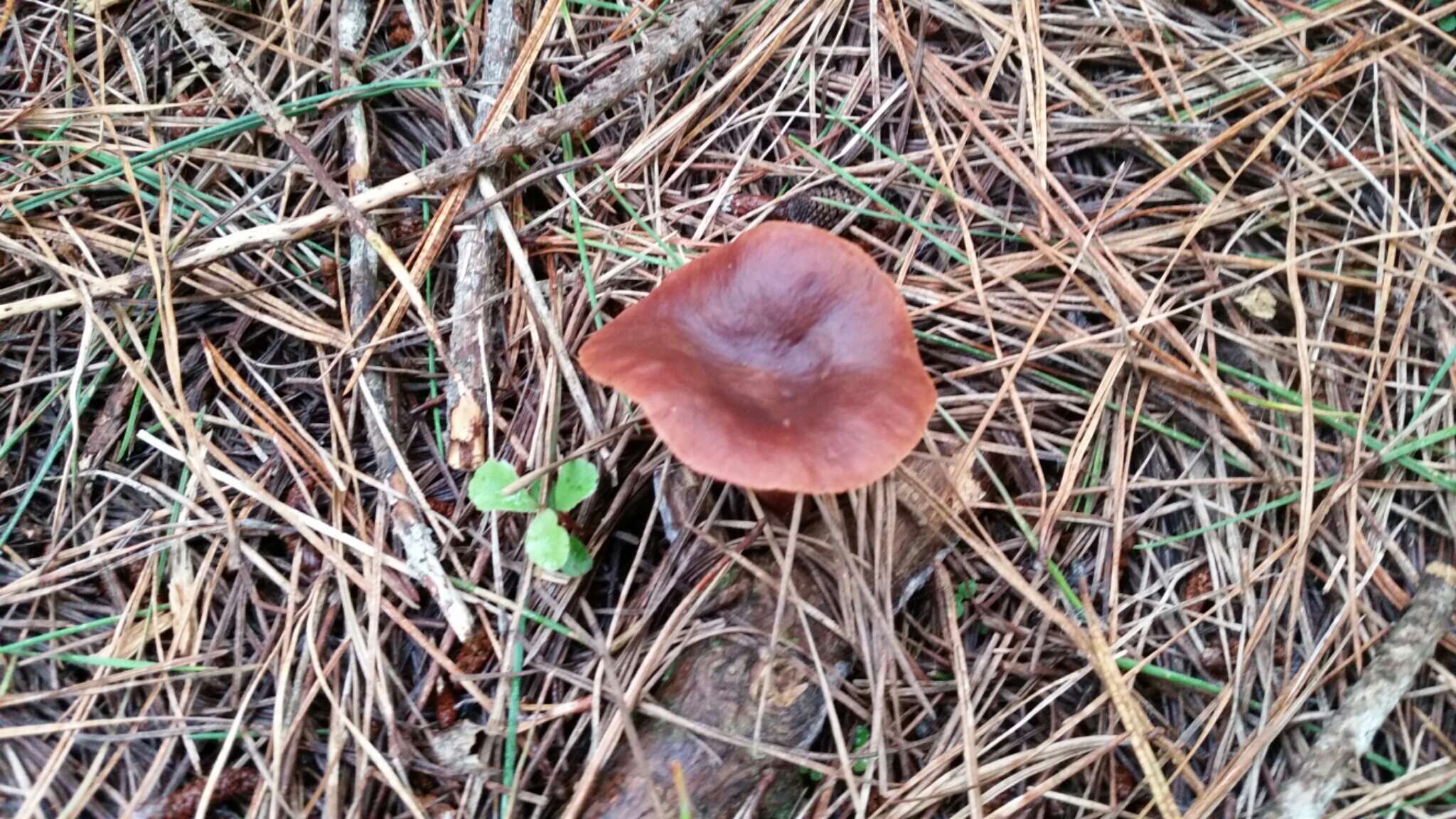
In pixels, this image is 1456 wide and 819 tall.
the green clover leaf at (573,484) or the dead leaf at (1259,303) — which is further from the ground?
the dead leaf at (1259,303)

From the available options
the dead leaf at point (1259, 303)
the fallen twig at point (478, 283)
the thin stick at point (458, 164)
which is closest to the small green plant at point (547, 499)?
the fallen twig at point (478, 283)

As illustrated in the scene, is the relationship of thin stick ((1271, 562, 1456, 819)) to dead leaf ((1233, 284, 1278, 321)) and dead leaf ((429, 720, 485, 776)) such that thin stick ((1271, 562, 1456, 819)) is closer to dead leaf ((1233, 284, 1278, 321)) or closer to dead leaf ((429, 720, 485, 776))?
dead leaf ((1233, 284, 1278, 321))

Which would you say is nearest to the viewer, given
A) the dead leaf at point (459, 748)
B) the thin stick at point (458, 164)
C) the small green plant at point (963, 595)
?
the dead leaf at point (459, 748)

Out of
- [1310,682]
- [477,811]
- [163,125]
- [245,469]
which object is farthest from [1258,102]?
[163,125]

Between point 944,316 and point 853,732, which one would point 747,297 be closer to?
point 944,316

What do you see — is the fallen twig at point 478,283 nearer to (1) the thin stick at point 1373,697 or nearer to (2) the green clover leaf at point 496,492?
(2) the green clover leaf at point 496,492

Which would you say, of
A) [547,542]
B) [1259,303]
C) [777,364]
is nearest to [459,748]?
[547,542]

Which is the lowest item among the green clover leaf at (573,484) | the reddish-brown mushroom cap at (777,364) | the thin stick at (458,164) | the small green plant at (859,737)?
the small green plant at (859,737)
